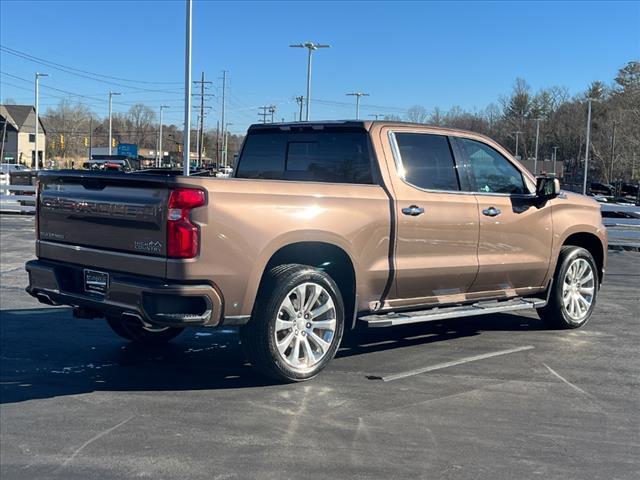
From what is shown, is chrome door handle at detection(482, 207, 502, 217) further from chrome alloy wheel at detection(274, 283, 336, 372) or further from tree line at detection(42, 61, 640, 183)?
tree line at detection(42, 61, 640, 183)

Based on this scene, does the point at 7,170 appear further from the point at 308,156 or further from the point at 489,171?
the point at 489,171

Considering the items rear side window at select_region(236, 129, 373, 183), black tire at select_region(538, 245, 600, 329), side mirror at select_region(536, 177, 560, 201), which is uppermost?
rear side window at select_region(236, 129, 373, 183)

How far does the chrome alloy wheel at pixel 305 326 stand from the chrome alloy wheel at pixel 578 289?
3197mm

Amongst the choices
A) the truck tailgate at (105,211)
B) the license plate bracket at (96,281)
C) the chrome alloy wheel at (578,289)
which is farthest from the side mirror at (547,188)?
the license plate bracket at (96,281)

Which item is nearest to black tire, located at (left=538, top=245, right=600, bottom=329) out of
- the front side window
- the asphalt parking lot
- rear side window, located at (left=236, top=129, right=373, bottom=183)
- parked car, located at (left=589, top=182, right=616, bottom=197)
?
the asphalt parking lot

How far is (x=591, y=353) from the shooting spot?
6.63 meters

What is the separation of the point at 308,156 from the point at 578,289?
3406 mm

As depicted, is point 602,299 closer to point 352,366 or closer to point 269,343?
point 352,366

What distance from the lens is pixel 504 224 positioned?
A: 670 cm

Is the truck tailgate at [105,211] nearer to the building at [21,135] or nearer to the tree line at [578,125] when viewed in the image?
the tree line at [578,125]

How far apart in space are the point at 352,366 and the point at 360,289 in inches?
29.4

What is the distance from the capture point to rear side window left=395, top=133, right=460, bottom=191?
6.16 metres

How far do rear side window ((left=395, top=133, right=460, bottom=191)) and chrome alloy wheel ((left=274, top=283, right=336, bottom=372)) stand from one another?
1405mm

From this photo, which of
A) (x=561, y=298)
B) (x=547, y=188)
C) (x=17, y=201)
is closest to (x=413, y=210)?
(x=547, y=188)
